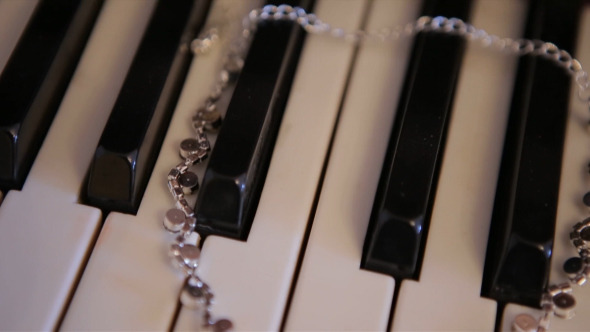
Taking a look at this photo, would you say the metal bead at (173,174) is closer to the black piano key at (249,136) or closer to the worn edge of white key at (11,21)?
the black piano key at (249,136)

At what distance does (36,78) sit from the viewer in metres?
0.66

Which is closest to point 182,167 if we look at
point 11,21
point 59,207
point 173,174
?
point 173,174

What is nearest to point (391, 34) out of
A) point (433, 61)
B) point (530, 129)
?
point (433, 61)

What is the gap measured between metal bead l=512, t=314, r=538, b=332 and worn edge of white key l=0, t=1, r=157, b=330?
359 millimetres

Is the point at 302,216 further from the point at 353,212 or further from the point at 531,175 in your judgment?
the point at 531,175

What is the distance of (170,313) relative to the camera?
580 millimetres

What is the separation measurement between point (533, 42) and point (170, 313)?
0.42 m

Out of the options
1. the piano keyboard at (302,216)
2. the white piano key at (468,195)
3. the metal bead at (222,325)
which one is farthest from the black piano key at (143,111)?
the white piano key at (468,195)

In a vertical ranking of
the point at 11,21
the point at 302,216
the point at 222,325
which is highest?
the point at 11,21

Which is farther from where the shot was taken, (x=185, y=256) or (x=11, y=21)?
(x=11, y=21)

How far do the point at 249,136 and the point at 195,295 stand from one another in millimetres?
142

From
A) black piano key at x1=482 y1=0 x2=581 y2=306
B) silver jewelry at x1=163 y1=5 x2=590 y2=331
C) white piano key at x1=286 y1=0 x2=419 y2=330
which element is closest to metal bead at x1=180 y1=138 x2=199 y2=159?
silver jewelry at x1=163 y1=5 x2=590 y2=331

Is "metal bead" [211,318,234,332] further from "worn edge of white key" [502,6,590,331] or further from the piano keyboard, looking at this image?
"worn edge of white key" [502,6,590,331]

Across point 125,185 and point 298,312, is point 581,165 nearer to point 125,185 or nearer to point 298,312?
point 298,312
